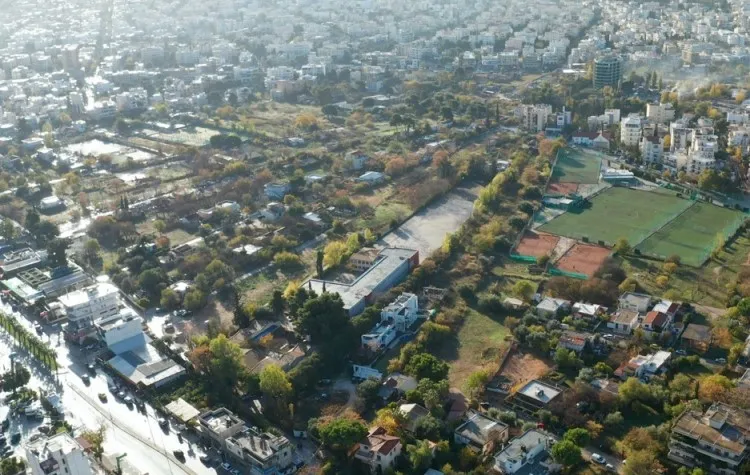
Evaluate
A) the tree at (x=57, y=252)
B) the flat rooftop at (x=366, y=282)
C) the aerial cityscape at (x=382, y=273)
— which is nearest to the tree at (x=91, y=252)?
the aerial cityscape at (x=382, y=273)

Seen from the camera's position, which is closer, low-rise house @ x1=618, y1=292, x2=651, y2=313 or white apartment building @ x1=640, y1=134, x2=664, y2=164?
low-rise house @ x1=618, y1=292, x2=651, y2=313

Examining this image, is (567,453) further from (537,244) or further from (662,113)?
(662,113)

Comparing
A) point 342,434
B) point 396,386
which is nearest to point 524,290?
point 396,386

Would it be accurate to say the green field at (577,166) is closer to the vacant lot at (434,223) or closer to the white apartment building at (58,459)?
the vacant lot at (434,223)

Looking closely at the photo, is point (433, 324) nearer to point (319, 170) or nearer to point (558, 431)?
point (558, 431)

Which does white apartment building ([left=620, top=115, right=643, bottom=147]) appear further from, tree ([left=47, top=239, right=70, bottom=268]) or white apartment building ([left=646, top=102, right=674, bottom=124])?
tree ([left=47, top=239, right=70, bottom=268])

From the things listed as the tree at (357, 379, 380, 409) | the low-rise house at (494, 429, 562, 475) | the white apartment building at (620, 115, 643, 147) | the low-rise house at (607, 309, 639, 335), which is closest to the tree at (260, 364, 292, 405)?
the tree at (357, 379, 380, 409)
